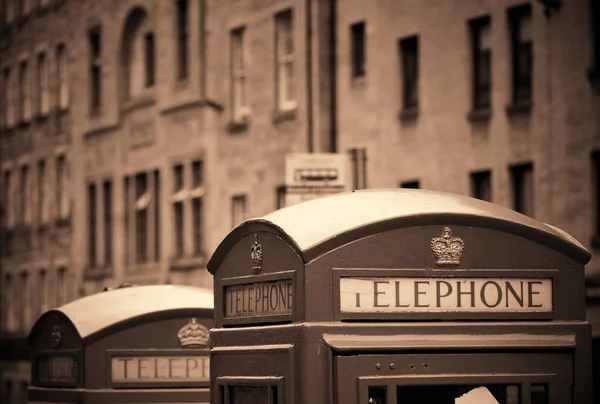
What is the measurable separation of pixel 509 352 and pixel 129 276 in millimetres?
45571

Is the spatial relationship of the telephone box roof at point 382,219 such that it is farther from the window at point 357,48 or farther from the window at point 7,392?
the window at point 7,392

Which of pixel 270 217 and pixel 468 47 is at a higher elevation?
pixel 468 47

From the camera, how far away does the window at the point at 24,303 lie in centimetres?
6088

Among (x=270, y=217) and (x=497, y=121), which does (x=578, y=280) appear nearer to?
(x=270, y=217)

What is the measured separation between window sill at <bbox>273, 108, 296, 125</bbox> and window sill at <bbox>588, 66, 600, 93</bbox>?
39.5 feet

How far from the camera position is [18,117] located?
63.8 meters

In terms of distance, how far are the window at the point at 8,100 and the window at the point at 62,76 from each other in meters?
Answer: 4.85

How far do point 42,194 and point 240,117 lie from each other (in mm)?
16542

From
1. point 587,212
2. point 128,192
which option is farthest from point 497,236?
point 128,192

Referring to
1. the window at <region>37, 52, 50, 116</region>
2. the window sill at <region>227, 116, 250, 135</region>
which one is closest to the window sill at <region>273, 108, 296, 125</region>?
the window sill at <region>227, 116, 250, 135</region>

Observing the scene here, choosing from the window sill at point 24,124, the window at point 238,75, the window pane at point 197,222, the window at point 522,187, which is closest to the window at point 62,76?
the window sill at point 24,124

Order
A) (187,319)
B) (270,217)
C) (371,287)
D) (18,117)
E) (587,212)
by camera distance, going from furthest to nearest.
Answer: (18,117)
(587,212)
(187,319)
(270,217)
(371,287)

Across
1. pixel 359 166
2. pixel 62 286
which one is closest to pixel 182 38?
pixel 62 286

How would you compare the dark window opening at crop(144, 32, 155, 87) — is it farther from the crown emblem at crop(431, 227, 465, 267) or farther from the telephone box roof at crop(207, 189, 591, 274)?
the crown emblem at crop(431, 227, 465, 267)
